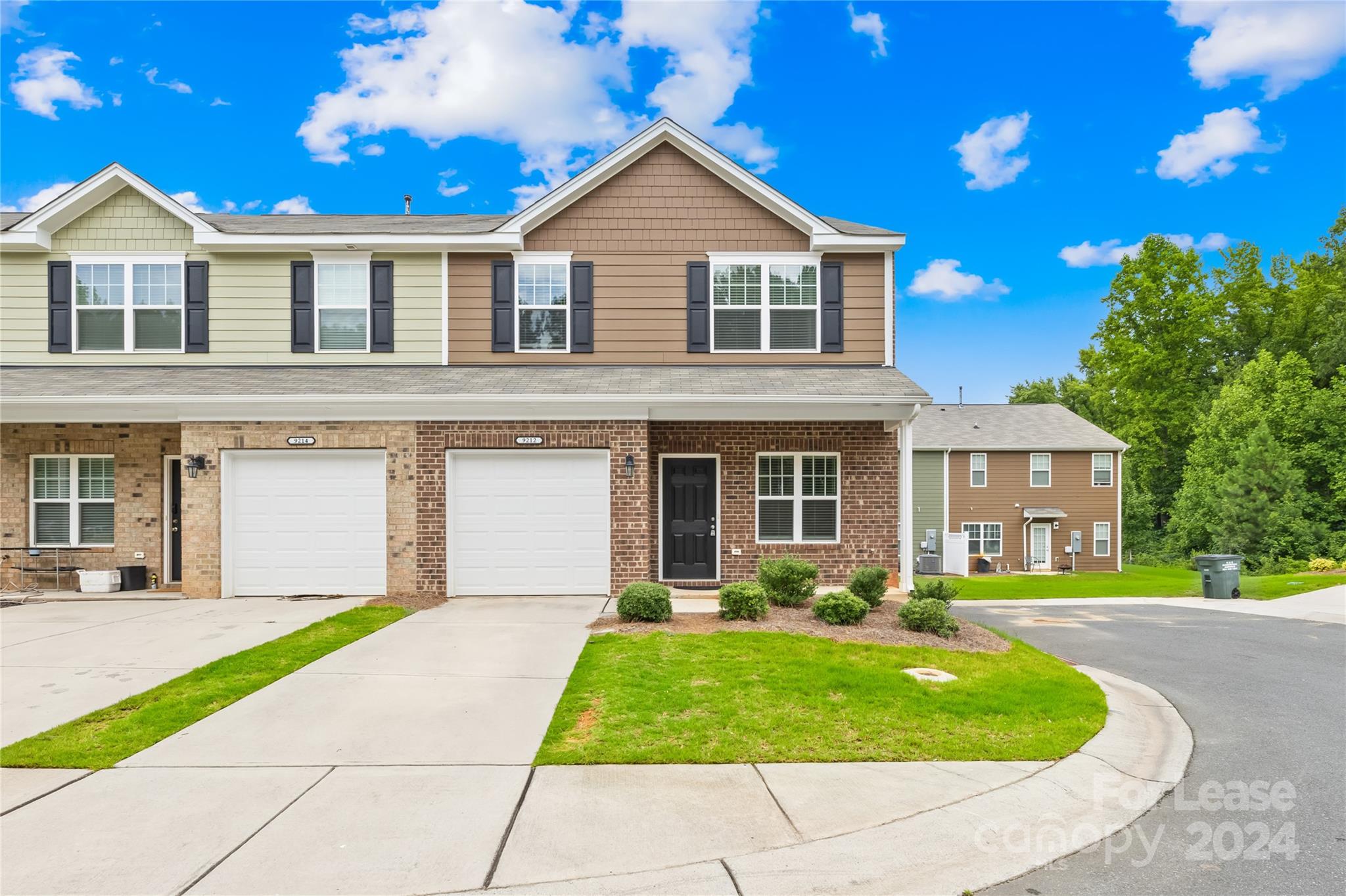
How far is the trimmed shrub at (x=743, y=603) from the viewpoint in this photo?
29.7ft

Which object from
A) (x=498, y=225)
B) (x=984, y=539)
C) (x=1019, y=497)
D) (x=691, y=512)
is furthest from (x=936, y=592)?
(x=1019, y=497)

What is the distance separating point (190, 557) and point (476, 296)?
6.37 m

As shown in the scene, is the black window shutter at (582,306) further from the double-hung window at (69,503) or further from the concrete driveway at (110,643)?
the double-hung window at (69,503)

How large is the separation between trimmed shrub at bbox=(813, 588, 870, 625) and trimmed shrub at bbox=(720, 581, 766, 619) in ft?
2.52

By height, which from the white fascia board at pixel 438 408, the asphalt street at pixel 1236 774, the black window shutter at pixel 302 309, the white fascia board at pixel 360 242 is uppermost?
the white fascia board at pixel 360 242

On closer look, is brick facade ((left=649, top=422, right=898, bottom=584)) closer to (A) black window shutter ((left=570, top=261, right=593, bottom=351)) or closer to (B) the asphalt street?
(A) black window shutter ((left=570, top=261, right=593, bottom=351))

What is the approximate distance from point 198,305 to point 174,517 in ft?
12.7

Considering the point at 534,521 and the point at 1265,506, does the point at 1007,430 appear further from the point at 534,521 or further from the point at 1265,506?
the point at 534,521

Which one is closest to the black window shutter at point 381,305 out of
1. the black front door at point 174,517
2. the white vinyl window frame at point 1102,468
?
the black front door at point 174,517

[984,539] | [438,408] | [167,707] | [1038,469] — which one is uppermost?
[438,408]

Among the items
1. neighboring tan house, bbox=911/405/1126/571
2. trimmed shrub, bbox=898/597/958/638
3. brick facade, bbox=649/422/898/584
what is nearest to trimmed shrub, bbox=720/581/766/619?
trimmed shrub, bbox=898/597/958/638

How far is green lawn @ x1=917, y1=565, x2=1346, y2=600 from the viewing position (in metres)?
16.8

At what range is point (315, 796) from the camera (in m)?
4.28

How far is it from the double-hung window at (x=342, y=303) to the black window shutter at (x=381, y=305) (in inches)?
3.6
